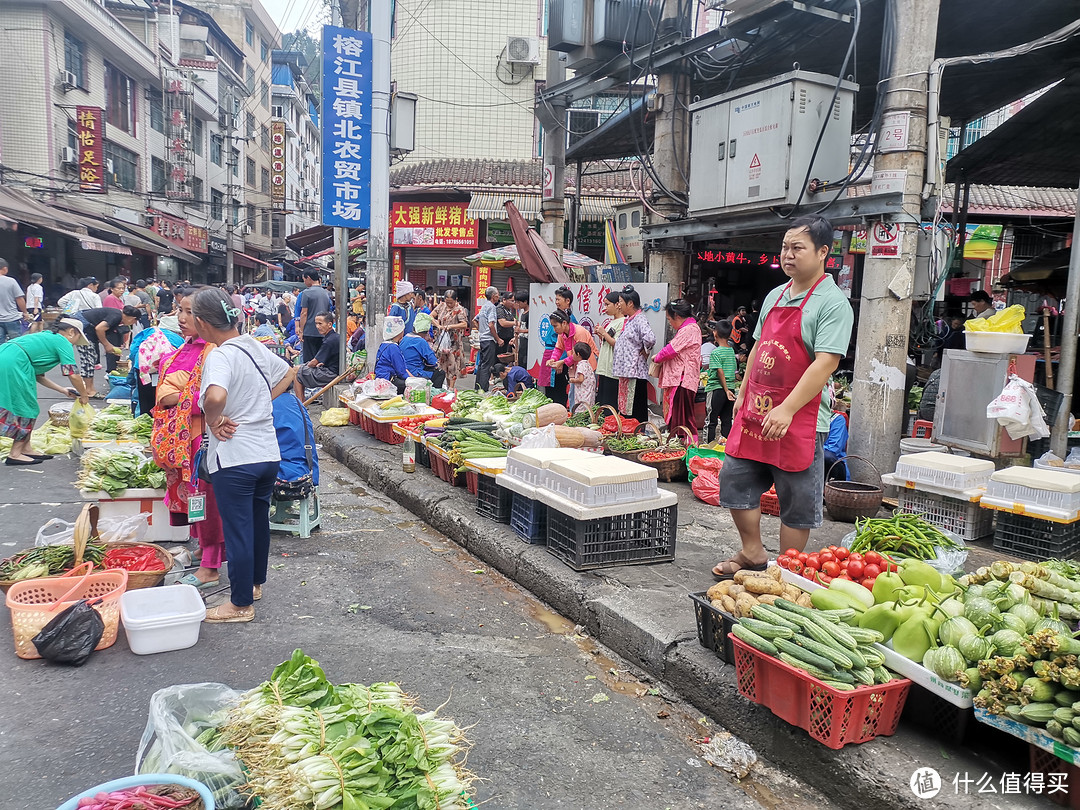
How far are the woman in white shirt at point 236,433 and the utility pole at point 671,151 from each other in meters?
6.34

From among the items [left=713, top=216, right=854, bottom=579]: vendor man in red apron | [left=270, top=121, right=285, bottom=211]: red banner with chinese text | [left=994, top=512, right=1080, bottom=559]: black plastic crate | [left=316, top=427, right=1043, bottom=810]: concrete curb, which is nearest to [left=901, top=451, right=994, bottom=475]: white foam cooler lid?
[left=994, top=512, right=1080, bottom=559]: black plastic crate

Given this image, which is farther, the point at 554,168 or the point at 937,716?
the point at 554,168

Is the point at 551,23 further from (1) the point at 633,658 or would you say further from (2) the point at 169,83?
(2) the point at 169,83

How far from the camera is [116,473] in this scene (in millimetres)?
5660

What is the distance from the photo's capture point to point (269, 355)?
4.59 m

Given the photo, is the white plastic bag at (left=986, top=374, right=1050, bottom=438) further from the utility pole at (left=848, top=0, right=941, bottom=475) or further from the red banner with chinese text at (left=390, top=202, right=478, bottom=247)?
the red banner with chinese text at (left=390, top=202, right=478, bottom=247)

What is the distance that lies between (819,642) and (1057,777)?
872mm

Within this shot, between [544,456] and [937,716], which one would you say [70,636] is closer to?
[544,456]

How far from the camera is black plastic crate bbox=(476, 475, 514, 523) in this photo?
621cm

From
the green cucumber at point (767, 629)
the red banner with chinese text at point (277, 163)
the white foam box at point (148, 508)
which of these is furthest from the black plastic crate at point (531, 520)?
the red banner with chinese text at point (277, 163)

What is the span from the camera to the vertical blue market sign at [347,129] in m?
11.3

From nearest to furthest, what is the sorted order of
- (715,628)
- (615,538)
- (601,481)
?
1. (715,628)
2. (601,481)
3. (615,538)

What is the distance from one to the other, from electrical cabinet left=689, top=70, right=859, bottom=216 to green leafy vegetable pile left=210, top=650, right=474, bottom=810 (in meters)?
6.53

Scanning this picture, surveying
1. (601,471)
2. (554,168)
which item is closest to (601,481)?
(601,471)
